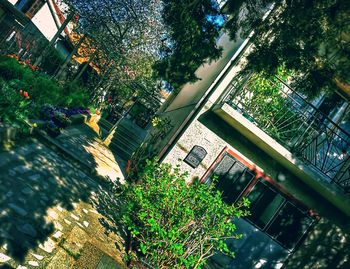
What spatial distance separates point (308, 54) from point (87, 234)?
533 cm

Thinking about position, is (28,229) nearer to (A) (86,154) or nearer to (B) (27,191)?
(B) (27,191)

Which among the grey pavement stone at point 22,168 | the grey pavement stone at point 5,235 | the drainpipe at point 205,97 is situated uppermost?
the drainpipe at point 205,97

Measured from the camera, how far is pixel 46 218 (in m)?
4.62

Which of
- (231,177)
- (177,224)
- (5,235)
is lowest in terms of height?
(5,235)

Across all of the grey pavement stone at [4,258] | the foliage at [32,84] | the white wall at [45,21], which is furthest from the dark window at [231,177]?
the white wall at [45,21]

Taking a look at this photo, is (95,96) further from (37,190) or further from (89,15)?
(37,190)

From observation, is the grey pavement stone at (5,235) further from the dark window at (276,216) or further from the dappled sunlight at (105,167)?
the dark window at (276,216)

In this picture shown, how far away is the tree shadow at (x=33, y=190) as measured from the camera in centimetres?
389

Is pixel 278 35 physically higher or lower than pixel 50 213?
higher

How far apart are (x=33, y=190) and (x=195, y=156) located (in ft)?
14.0

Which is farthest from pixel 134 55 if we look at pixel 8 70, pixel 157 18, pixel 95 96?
pixel 8 70

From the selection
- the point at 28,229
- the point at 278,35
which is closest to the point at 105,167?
the point at 28,229

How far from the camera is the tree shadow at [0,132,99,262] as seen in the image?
389cm

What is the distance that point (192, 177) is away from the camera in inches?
313
